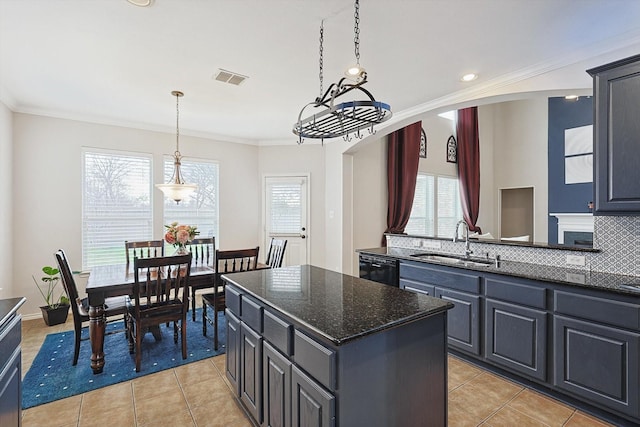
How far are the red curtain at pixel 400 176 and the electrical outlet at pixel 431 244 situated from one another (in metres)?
1.90

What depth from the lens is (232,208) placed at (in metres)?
5.73

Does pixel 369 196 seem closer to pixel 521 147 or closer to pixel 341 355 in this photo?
pixel 341 355

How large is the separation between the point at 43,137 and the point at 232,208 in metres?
2.79

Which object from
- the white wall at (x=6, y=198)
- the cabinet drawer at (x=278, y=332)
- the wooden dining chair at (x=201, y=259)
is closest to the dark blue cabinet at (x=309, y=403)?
the cabinet drawer at (x=278, y=332)

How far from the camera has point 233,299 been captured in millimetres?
2262

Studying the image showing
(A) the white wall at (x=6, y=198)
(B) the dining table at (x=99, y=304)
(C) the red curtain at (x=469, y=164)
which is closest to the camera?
(B) the dining table at (x=99, y=304)

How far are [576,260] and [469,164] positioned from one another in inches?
206

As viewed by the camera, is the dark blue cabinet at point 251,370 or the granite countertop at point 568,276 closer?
the dark blue cabinet at point 251,370

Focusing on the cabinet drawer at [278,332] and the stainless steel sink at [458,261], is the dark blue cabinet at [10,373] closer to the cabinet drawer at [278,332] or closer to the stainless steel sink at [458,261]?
the cabinet drawer at [278,332]

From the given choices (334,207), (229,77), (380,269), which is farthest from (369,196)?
(229,77)

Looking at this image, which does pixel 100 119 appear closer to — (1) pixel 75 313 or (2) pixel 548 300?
(1) pixel 75 313

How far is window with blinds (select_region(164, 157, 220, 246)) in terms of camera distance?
5.14 metres

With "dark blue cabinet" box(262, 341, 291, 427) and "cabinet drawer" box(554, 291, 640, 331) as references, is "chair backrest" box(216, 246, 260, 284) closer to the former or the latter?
"dark blue cabinet" box(262, 341, 291, 427)

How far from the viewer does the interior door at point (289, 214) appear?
19.2ft
